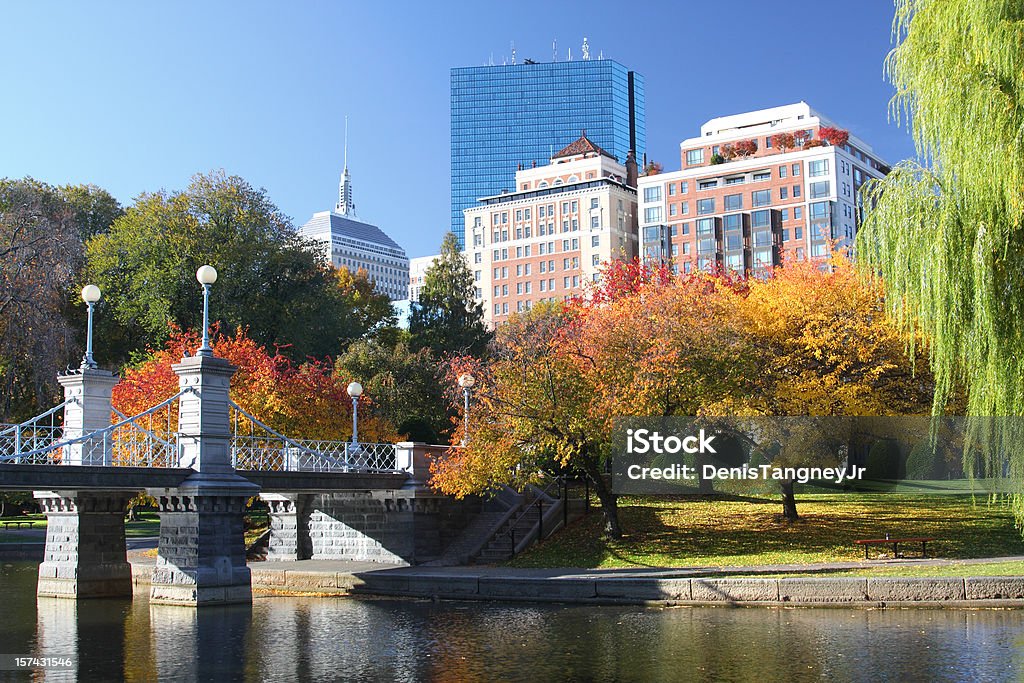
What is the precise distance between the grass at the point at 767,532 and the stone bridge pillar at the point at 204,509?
8593 mm

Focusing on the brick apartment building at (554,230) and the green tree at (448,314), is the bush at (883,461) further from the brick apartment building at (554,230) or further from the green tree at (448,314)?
the brick apartment building at (554,230)

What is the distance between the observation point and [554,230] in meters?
128

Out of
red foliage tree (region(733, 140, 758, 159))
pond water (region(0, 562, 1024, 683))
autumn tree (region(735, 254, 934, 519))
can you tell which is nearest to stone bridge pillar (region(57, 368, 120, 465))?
pond water (region(0, 562, 1024, 683))

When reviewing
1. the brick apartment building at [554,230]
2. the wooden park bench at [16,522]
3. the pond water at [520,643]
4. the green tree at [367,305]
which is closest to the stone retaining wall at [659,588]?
the pond water at [520,643]

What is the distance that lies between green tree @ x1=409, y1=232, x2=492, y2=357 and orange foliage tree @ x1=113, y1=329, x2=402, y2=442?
52.1 ft

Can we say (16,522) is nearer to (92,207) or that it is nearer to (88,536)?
(92,207)

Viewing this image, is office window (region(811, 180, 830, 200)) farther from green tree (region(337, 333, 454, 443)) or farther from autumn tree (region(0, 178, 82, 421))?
autumn tree (region(0, 178, 82, 421))

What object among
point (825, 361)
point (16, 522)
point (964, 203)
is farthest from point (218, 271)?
point (964, 203)

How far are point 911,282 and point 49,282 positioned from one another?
29.5m

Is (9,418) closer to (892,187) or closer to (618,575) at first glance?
(618,575)

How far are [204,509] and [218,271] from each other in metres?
31.6

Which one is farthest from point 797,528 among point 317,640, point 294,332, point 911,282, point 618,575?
point 294,332

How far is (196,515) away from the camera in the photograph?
91.4ft

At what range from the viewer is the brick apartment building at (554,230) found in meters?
124
